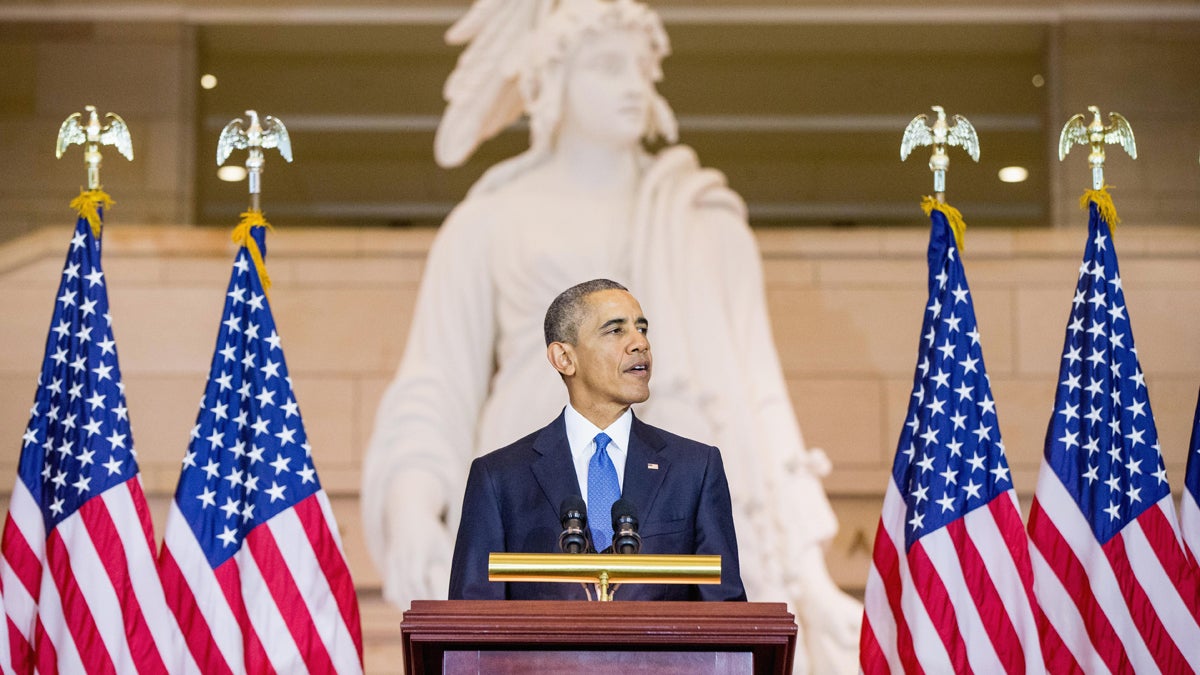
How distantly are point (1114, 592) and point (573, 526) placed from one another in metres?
2.44

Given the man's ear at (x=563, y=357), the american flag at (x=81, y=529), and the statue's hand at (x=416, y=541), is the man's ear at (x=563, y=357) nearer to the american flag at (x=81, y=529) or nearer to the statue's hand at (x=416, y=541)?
the american flag at (x=81, y=529)

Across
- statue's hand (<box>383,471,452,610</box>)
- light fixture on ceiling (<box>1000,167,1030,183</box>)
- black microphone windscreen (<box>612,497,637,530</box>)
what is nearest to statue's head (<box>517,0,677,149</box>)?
statue's hand (<box>383,471,452,610</box>)

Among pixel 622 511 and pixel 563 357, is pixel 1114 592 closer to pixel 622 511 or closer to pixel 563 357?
pixel 563 357

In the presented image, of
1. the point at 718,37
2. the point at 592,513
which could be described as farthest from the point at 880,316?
the point at 592,513

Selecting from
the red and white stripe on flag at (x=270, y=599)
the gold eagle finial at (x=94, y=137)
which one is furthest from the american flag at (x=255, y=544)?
the gold eagle finial at (x=94, y=137)

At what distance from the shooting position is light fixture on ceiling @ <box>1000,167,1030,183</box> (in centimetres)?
877

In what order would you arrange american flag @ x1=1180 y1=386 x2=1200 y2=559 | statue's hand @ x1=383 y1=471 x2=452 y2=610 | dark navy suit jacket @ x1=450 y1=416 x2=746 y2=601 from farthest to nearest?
statue's hand @ x1=383 y1=471 x2=452 y2=610, american flag @ x1=1180 y1=386 x2=1200 y2=559, dark navy suit jacket @ x1=450 y1=416 x2=746 y2=601

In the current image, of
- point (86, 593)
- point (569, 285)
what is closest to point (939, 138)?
point (569, 285)

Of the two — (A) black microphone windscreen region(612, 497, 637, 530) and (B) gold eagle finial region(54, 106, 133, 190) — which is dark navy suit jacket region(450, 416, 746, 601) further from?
(B) gold eagle finial region(54, 106, 133, 190)

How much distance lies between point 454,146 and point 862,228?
2.21m

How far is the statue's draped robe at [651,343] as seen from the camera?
268 inches

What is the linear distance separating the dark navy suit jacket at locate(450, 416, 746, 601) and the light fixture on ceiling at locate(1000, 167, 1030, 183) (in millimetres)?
5299

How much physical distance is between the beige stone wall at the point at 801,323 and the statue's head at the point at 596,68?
5.17ft

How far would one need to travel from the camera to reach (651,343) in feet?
22.8
